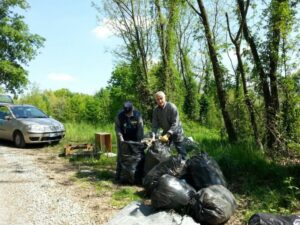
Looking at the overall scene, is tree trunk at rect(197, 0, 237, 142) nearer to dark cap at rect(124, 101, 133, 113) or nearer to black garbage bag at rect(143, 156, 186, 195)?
dark cap at rect(124, 101, 133, 113)

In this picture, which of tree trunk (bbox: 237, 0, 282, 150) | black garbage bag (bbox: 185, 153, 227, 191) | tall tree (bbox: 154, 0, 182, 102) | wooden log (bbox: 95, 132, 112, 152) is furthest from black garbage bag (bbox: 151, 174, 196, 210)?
tall tree (bbox: 154, 0, 182, 102)

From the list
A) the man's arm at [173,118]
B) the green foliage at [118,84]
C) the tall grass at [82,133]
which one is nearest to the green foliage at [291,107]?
the man's arm at [173,118]

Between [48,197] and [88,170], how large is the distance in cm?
232

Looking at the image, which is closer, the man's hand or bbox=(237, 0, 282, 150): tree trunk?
the man's hand

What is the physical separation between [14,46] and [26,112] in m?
13.8

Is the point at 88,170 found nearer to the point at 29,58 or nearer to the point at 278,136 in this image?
the point at 278,136

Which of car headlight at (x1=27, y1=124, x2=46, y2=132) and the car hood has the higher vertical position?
the car hood

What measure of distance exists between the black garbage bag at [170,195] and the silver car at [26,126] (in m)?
9.03

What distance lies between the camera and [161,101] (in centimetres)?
742

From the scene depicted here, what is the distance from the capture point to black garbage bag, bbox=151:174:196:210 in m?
5.37

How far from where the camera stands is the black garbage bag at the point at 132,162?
761 centimetres

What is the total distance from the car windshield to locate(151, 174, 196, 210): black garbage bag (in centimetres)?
1025

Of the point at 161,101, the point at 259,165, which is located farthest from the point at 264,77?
the point at 161,101

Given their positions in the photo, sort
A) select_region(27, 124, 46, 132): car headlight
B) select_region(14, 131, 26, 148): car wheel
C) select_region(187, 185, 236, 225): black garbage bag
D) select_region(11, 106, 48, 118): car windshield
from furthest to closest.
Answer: select_region(11, 106, 48, 118): car windshield < select_region(14, 131, 26, 148): car wheel < select_region(27, 124, 46, 132): car headlight < select_region(187, 185, 236, 225): black garbage bag
